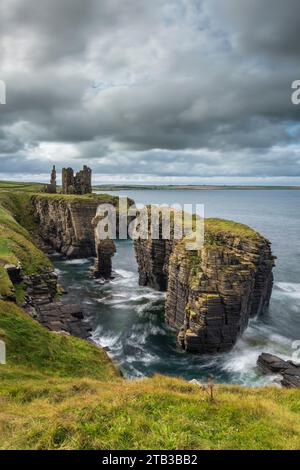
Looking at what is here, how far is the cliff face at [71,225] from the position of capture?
11525 centimetres

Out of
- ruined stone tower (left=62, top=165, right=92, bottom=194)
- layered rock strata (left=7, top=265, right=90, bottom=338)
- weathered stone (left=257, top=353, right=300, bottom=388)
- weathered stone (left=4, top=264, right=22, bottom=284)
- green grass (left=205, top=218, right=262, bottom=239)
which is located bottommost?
weathered stone (left=257, top=353, right=300, bottom=388)

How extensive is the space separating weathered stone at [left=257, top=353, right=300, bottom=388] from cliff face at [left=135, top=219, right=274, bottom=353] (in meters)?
5.76

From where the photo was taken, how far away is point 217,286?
1906 inches

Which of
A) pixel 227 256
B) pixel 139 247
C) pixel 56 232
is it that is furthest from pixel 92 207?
pixel 227 256

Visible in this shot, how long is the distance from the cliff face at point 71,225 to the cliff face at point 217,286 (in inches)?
2430

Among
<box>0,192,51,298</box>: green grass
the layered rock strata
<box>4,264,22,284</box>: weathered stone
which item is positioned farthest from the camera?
<box>4,264,22,284</box>: weathered stone

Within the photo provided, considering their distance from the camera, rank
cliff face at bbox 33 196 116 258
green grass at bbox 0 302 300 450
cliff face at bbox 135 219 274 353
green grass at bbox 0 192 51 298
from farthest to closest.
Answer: cliff face at bbox 33 196 116 258 → cliff face at bbox 135 219 274 353 → green grass at bbox 0 192 51 298 → green grass at bbox 0 302 300 450

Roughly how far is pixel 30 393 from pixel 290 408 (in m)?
14.7

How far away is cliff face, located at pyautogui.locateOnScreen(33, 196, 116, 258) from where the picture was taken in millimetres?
115250

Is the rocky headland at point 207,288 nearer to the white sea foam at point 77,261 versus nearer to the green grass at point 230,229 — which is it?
the green grass at point 230,229

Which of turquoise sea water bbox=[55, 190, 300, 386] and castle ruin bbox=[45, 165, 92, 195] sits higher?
castle ruin bbox=[45, 165, 92, 195]

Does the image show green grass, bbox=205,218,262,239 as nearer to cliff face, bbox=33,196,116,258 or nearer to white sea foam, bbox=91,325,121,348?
white sea foam, bbox=91,325,121,348

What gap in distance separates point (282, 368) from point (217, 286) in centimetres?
1286

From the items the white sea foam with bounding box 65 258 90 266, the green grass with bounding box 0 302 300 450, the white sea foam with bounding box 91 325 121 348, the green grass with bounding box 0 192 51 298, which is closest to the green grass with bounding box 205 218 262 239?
the white sea foam with bounding box 91 325 121 348
